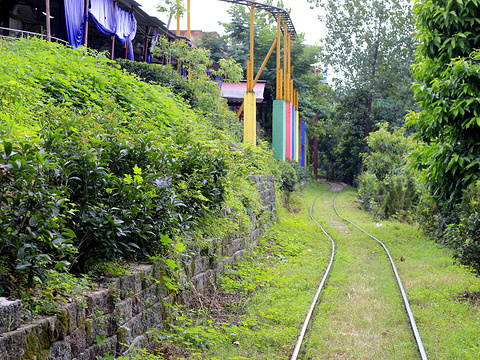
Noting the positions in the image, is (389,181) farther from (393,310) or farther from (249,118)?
(393,310)

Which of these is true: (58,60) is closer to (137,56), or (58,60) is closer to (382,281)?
(382,281)

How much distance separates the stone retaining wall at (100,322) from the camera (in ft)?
10.6

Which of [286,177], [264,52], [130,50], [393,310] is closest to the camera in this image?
[393,310]

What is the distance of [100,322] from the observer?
4.24m

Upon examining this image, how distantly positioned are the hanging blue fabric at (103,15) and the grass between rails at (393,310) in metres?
11.6

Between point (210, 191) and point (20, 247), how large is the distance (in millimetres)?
4331

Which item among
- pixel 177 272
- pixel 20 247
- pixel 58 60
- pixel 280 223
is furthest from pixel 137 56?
pixel 20 247

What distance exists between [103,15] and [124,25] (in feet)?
7.00

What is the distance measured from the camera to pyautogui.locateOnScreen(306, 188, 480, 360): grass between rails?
19.8ft

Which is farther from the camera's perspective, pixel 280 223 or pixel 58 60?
pixel 280 223

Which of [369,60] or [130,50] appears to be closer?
[130,50]

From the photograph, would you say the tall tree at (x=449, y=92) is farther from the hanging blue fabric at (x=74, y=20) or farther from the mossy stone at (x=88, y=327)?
the hanging blue fabric at (x=74, y=20)

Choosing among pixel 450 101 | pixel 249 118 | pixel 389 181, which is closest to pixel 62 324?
pixel 450 101

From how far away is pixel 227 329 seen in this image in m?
6.28
